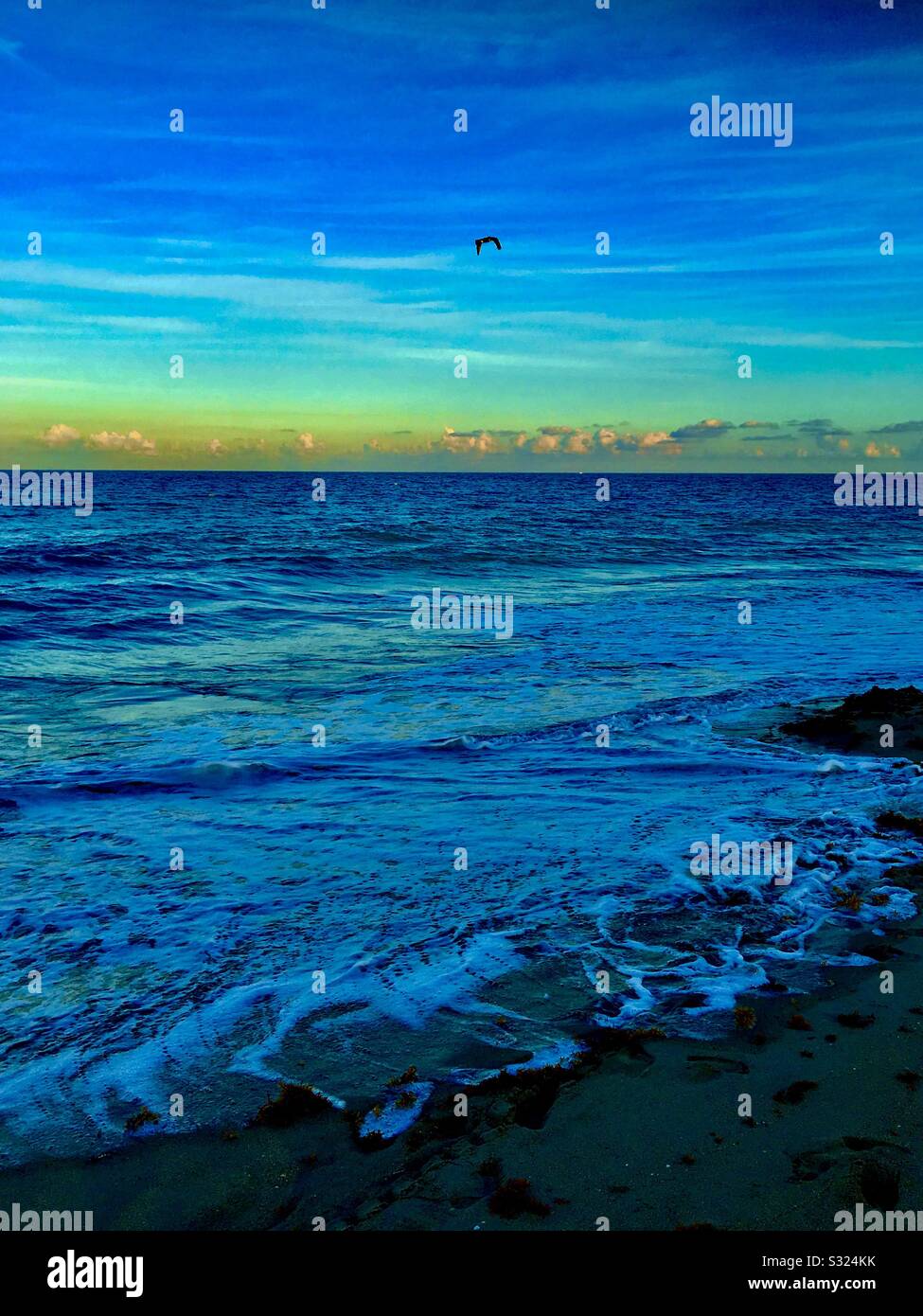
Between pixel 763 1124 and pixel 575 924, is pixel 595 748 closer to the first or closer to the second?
pixel 575 924


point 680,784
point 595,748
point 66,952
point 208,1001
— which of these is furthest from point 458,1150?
point 595,748

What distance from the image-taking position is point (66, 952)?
7.35m

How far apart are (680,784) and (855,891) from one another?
3.35m

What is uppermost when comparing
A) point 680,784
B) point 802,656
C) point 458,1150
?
point 802,656
